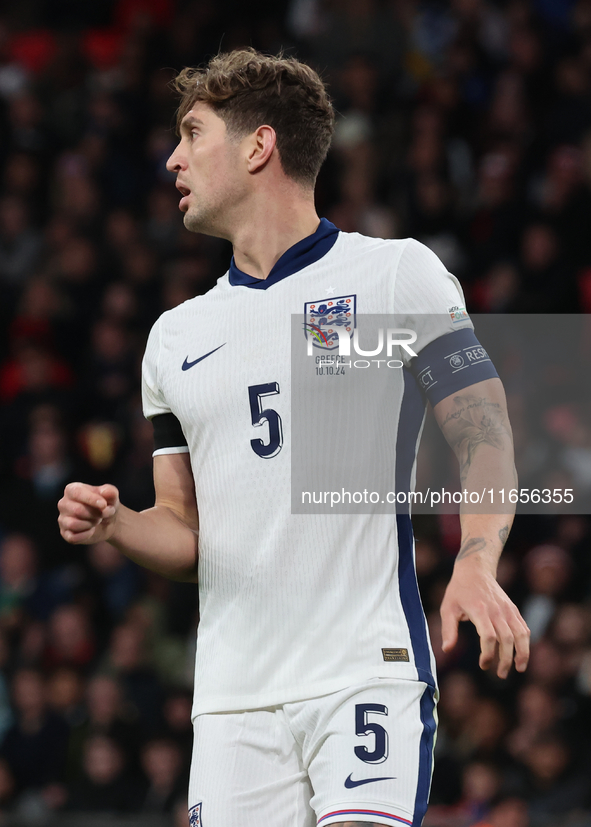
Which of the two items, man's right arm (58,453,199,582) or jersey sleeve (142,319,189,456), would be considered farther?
jersey sleeve (142,319,189,456)

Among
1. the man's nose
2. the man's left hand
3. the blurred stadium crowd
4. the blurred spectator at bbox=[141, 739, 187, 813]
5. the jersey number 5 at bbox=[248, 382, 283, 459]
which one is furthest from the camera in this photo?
the blurred spectator at bbox=[141, 739, 187, 813]

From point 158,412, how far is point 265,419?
499 mm

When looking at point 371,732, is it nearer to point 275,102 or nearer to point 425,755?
point 425,755

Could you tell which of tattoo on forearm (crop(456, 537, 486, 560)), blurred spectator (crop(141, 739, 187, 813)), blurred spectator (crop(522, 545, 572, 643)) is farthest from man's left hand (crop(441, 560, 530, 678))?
blurred spectator (crop(141, 739, 187, 813))

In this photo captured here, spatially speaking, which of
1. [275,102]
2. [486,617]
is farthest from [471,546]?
[275,102]

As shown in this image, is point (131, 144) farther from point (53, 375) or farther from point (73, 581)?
point (73, 581)

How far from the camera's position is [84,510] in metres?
2.56

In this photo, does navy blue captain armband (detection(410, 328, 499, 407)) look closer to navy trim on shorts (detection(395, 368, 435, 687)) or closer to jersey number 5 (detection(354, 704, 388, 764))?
navy trim on shorts (detection(395, 368, 435, 687))

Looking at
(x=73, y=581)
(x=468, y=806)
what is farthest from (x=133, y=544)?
(x=73, y=581)

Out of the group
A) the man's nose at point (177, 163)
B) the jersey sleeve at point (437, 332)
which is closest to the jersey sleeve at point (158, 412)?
the man's nose at point (177, 163)

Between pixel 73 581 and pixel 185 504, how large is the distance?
4918 millimetres

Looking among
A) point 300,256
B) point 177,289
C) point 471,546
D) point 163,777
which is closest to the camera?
point 471,546

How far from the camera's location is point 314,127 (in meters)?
3.27

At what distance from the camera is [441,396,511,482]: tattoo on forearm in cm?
267
